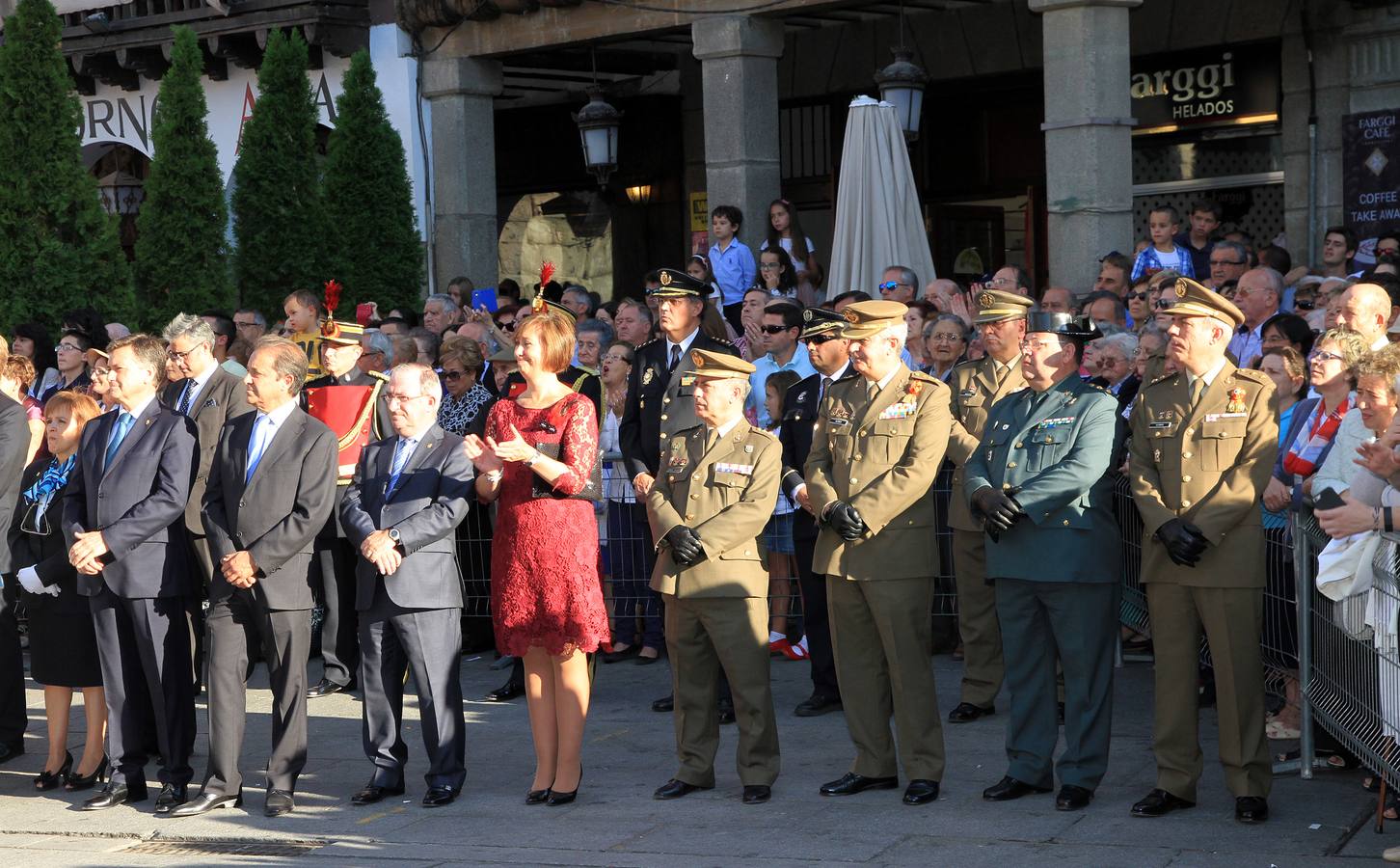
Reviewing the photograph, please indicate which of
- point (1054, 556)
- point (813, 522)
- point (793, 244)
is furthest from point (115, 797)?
point (793, 244)

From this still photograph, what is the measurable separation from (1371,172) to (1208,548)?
9.07 m

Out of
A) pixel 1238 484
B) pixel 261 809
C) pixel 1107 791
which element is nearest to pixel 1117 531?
pixel 1238 484

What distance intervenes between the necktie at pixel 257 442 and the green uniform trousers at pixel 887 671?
2.39 metres

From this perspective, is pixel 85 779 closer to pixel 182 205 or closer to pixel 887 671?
pixel 887 671

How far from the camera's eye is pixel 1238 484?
625 cm

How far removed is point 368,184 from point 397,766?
32.9 feet

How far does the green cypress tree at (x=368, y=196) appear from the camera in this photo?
53.5ft

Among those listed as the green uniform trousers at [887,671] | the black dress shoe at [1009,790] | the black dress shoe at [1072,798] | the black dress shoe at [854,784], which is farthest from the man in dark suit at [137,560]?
the black dress shoe at [1072,798]

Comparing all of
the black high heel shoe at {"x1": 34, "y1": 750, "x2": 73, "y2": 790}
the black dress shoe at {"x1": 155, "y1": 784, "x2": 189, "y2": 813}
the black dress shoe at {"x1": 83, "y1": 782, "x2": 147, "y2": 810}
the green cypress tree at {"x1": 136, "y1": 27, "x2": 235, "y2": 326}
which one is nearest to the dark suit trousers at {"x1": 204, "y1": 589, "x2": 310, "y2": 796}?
the black dress shoe at {"x1": 155, "y1": 784, "x2": 189, "y2": 813}

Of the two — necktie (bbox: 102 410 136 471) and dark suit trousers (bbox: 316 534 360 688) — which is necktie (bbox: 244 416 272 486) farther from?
dark suit trousers (bbox: 316 534 360 688)

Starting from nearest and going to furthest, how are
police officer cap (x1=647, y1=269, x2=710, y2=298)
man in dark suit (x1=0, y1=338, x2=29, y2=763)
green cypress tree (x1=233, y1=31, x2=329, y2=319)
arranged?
man in dark suit (x1=0, y1=338, x2=29, y2=763)
police officer cap (x1=647, y1=269, x2=710, y2=298)
green cypress tree (x1=233, y1=31, x2=329, y2=319)

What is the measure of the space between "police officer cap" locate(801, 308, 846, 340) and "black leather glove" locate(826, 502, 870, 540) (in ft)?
2.38

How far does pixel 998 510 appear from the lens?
255 inches

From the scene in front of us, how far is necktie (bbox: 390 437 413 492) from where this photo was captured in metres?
7.10
